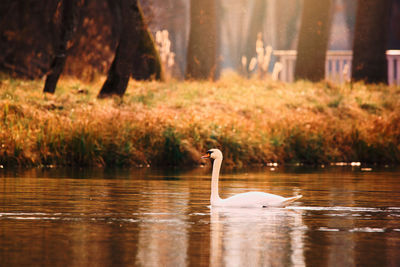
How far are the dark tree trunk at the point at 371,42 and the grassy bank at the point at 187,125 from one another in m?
3.52

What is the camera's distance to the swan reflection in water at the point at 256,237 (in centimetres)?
1008

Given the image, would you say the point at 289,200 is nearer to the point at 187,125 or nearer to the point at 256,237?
the point at 256,237

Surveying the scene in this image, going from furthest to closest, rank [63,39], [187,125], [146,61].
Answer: [146,61] → [63,39] → [187,125]

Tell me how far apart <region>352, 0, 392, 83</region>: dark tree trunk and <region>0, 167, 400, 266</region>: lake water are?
1768cm

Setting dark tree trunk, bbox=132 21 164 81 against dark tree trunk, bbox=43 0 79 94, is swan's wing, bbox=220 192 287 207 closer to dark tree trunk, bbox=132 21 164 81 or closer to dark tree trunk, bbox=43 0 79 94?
dark tree trunk, bbox=43 0 79 94

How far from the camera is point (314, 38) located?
1529 inches

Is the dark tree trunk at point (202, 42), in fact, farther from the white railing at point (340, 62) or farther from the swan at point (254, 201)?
the swan at point (254, 201)

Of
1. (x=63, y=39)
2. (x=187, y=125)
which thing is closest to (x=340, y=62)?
(x=63, y=39)

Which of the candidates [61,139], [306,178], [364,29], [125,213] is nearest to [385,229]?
[125,213]

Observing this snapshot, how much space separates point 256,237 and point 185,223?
165 centimetres

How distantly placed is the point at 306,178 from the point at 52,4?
1547 cm

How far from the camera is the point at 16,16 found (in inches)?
1371

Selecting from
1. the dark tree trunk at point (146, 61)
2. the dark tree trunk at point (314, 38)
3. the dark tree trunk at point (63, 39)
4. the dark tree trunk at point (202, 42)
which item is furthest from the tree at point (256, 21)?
the dark tree trunk at point (63, 39)

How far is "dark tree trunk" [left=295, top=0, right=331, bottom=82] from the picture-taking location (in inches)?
1527
